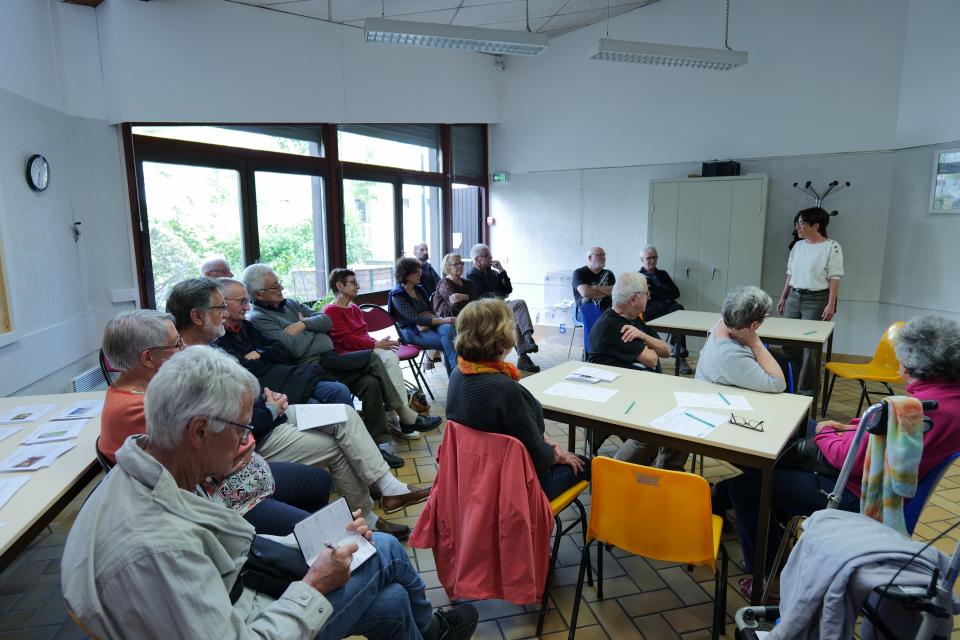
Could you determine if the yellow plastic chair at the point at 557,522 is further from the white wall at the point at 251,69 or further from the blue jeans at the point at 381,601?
the white wall at the point at 251,69

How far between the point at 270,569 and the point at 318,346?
7.08 ft

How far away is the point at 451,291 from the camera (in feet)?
16.7

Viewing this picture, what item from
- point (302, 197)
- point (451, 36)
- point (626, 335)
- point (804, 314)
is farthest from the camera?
point (302, 197)

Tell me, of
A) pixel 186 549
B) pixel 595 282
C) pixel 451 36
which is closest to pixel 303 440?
pixel 186 549

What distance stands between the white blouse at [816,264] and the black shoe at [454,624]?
4567 millimetres

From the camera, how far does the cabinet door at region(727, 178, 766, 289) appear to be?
5766 mm

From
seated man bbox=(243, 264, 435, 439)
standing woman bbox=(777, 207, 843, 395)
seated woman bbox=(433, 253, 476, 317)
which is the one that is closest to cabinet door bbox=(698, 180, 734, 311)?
standing woman bbox=(777, 207, 843, 395)

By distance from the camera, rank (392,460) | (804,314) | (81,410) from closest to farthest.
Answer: (81,410) < (392,460) < (804,314)

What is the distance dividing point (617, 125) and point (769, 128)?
5.72 feet

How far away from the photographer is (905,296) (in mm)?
5348

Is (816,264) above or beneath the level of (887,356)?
above

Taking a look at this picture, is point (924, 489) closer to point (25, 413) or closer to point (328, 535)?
point (328, 535)

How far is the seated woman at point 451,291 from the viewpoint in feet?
16.3

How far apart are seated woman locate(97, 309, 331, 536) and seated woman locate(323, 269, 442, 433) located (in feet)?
5.54
